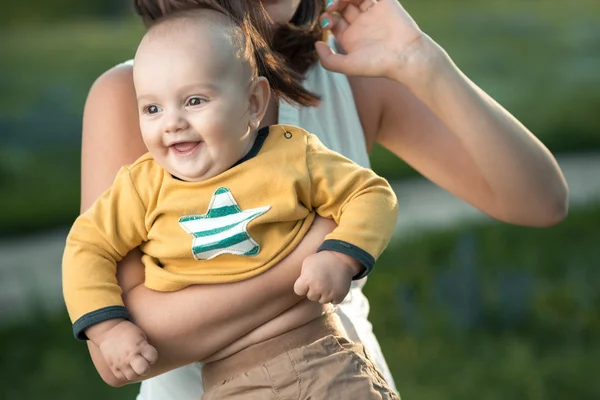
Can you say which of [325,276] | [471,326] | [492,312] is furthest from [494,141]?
[492,312]

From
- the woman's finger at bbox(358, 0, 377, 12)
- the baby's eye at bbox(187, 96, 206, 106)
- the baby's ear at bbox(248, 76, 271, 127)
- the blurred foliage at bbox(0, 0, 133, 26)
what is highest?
the woman's finger at bbox(358, 0, 377, 12)

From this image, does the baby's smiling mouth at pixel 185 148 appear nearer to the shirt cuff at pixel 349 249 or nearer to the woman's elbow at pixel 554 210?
the shirt cuff at pixel 349 249

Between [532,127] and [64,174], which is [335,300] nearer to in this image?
[64,174]

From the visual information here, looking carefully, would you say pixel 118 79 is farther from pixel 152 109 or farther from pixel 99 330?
pixel 99 330

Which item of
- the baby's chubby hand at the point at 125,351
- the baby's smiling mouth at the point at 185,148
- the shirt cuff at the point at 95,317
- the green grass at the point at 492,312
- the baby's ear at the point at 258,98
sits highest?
the baby's ear at the point at 258,98

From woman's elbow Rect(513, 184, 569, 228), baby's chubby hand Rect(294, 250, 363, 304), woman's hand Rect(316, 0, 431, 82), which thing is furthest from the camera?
woman's elbow Rect(513, 184, 569, 228)

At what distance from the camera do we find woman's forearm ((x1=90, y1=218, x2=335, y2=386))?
192 centimetres

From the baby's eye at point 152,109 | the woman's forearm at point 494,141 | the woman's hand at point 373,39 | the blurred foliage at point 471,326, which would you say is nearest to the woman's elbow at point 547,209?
the woman's forearm at point 494,141

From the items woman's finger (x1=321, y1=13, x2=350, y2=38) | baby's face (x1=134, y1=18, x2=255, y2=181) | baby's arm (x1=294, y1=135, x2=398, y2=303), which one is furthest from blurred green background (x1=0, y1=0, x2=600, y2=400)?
baby's face (x1=134, y1=18, x2=255, y2=181)

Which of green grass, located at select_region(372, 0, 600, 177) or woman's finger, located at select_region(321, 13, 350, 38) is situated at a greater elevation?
woman's finger, located at select_region(321, 13, 350, 38)

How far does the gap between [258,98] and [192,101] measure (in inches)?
6.5

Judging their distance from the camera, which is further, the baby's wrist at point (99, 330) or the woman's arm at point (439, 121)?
the woman's arm at point (439, 121)

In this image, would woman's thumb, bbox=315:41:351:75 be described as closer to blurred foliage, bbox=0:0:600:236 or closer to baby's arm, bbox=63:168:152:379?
baby's arm, bbox=63:168:152:379

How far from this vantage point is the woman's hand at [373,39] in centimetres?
225
